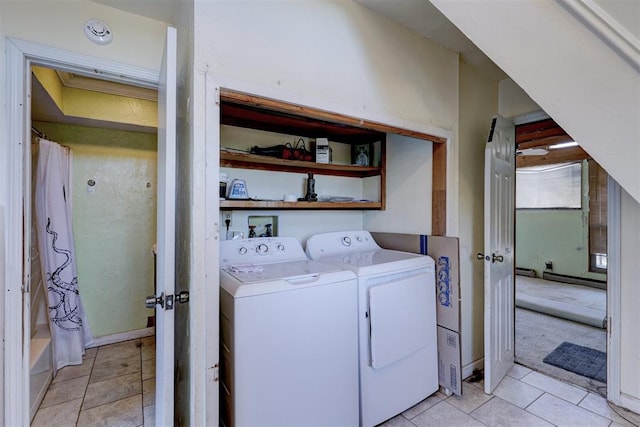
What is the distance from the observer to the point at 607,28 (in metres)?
0.94

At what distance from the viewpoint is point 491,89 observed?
2627 mm

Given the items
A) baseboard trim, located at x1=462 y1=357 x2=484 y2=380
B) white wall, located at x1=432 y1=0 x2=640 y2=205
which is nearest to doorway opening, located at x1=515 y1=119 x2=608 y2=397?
baseboard trim, located at x1=462 y1=357 x2=484 y2=380

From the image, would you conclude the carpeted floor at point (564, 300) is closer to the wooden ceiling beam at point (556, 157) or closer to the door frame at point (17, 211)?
the wooden ceiling beam at point (556, 157)

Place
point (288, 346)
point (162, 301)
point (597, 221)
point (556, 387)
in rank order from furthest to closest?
point (597, 221)
point (556, 387)
point (288, 346)
point (162, 301)

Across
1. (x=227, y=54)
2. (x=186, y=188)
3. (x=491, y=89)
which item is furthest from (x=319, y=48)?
(x=491, y=89)

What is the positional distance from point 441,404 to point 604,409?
1.04m

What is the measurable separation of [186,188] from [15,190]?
0.83m

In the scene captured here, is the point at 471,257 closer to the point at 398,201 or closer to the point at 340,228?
the point at 398,201

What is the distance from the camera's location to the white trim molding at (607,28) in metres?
0.92

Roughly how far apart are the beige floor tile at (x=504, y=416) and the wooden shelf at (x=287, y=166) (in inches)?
71.1

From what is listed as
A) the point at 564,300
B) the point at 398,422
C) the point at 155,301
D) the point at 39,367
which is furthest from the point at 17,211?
the point at 564,300

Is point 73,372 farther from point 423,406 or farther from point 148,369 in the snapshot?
point 423,406

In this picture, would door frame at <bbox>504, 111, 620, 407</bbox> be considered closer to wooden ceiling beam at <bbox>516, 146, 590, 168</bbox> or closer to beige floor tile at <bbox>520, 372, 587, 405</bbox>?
beige floor tile at <bbox>520, 372, 587, 405</bbox>

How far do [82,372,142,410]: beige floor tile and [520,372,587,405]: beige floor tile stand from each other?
2888 mm
